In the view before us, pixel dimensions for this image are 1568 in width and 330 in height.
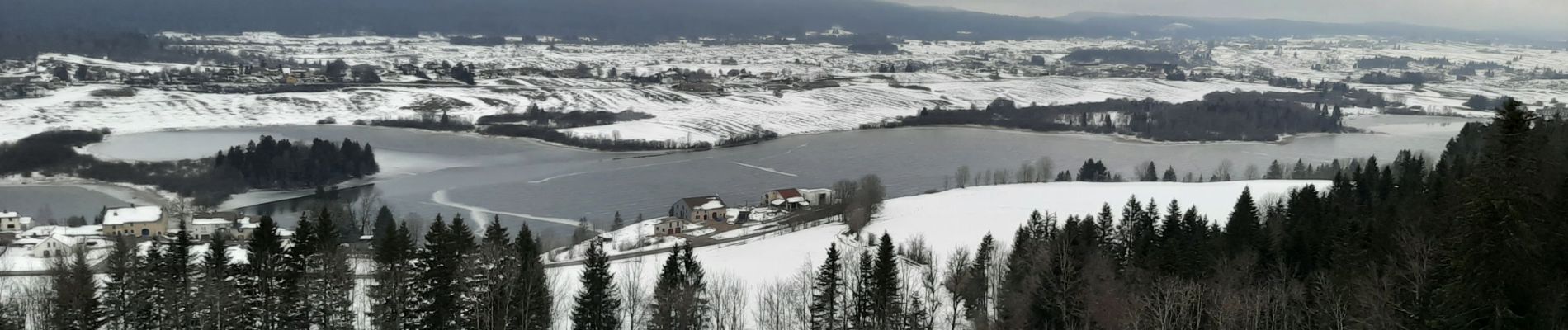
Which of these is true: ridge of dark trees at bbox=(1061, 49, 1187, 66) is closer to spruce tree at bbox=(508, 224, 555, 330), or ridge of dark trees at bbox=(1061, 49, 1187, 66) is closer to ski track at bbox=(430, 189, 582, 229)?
ski track at bbox=(430, 189, 582, 229)

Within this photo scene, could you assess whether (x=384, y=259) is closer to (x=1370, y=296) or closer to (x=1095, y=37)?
(x=1370, y=296)

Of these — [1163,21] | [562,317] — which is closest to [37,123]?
[562,317]

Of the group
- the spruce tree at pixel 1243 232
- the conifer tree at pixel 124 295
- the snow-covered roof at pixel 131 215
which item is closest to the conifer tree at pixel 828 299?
the spruce tree at pixel 1243 232

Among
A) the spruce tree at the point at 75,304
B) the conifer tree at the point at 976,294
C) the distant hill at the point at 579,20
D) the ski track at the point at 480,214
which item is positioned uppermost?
the distant hill at the point at 579,20

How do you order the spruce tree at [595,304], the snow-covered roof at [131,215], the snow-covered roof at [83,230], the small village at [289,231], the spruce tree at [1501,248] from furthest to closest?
the snow-covered roof at [131,215] < the snow-covered roof at [83,230] < the small village at [289,231] < the spruce tree at [595,304] < the spruce tree at [1501,248]

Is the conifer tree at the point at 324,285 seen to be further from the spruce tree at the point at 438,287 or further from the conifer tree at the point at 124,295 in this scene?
the conifer tree at the point at 124,295

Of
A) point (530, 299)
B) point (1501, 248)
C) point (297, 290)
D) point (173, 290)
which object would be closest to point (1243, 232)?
point (1501, 248)

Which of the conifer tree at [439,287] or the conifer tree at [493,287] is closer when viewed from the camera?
the conifer tree at [493,287]

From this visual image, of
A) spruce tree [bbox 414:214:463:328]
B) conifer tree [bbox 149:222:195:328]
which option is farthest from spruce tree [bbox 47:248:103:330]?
spruce tree [bbox 414:214:463:328]
